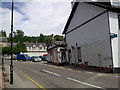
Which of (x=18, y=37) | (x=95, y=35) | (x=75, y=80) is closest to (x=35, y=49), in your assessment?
(x=18, y=37)

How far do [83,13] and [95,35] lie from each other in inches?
173

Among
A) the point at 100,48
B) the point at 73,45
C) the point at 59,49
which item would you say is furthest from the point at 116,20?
the point at 59,49

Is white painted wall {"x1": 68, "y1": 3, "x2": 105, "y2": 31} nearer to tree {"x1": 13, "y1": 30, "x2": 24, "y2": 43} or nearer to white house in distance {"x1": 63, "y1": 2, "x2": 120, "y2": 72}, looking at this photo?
white house in distance {"x1": 63, "y1": 2, "x2": 120, "y2": 72}

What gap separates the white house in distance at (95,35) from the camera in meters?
15.0

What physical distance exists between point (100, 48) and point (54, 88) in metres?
9.25

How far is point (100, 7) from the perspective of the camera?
54.5ft

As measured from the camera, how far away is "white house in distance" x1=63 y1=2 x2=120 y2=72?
15.0 meters

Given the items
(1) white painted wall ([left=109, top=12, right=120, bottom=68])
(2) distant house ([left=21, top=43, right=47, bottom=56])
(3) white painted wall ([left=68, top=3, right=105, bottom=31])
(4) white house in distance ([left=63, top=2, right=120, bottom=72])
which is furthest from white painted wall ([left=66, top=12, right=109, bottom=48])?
(2) distant house ([left=21, top=43, right=47, bottom=56])

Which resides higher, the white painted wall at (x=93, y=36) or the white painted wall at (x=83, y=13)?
the white painted wall at (x=83, y=13)

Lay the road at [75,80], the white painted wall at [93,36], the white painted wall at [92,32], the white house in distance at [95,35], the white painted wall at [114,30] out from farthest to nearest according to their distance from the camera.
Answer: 1. the white painted wall at [92,32]
2. the white painted wall at [93,36]
3. the white house in distance at [95,35]
4. the white painted wall at [114,30]
5. the road at [75,80]

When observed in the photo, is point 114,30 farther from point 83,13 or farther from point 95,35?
point 83,13

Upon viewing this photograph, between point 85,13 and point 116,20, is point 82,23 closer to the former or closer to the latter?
point 85,13

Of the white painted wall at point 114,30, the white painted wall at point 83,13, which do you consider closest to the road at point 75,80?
the white painted wall at point 114,30

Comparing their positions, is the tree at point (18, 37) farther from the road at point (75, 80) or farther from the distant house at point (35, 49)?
the road at point (75, 80)
